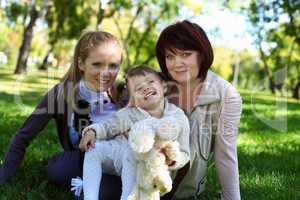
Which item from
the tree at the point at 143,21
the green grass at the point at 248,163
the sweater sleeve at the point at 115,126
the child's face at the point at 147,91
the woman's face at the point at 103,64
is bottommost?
the green grass at the point at 248,163

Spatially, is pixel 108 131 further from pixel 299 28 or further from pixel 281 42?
pixel 281 42

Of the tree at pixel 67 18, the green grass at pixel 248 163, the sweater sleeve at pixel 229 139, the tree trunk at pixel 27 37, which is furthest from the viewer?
the tree at pixel 67 18

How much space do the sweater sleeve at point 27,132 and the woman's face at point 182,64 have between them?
3.01ft

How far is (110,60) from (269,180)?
153cm

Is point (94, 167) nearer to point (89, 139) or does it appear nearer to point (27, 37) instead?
point (89, 139)

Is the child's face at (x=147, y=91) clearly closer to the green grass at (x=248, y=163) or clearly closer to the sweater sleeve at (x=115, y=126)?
the sweater sleeve at (x=115, y=126)

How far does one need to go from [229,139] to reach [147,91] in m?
0.67

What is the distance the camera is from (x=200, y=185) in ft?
10.9

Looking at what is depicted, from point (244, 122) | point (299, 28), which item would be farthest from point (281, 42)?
point (244, 122)

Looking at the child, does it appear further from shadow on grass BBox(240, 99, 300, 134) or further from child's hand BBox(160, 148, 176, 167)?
shadow on grass BBox(240, 99, 300, 134)

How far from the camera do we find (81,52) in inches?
130

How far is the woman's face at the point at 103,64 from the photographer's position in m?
3.23

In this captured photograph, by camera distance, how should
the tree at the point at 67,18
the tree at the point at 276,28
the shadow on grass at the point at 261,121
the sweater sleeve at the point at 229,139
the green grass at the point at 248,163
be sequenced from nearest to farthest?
the sweater sleeve at the point at 229,139
the green grass at the point at 248,163
the shadow on grass at the point at 261,121
the tree at the point at 276,28
the tree at the point at 67,18

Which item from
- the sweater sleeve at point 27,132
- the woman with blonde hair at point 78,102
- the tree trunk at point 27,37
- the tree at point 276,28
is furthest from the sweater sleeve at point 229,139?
the tree at point 276,28
